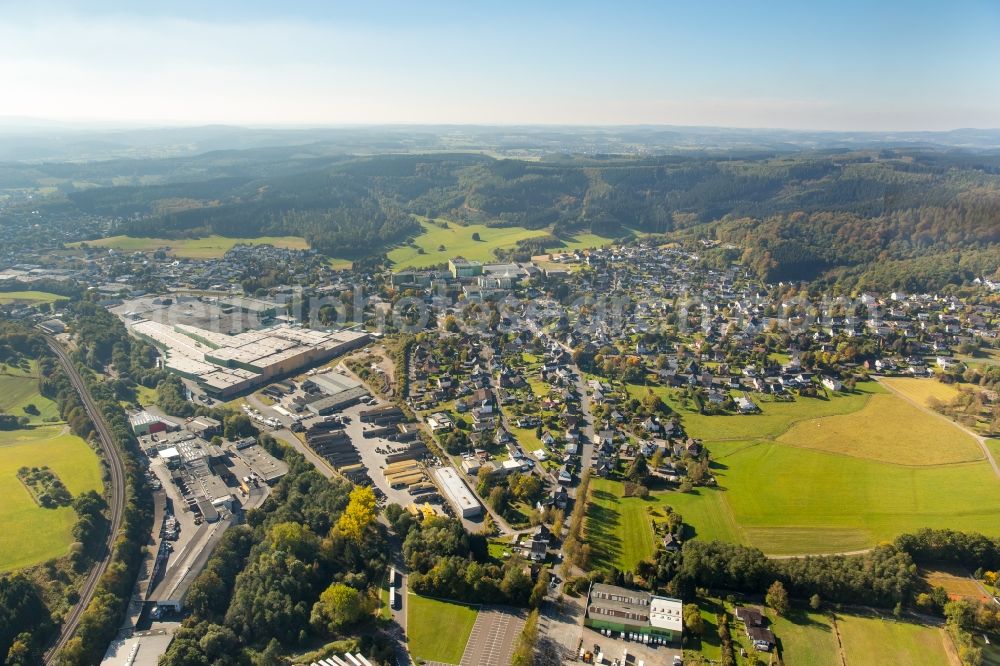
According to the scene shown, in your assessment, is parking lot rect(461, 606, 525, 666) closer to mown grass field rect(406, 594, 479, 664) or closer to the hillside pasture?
mown grass field rect(406, 594, 479, 664)

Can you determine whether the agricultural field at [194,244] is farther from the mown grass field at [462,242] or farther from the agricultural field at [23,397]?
the agricultural field at [23,397]

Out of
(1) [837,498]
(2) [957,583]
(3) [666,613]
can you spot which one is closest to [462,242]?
(1) [837,498]

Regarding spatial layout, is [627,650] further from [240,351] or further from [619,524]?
[240,351]

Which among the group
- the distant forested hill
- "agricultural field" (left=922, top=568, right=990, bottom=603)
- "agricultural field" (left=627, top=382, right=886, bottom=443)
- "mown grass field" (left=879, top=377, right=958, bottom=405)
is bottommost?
"agricultural field" (left=922, top=568, right=990, bottom=603)

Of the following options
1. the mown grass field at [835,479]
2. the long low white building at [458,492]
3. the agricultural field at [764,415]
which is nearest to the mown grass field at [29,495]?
the long low white building at [458,492]

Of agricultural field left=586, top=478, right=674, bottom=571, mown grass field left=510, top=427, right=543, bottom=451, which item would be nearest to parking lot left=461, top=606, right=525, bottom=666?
agricultural field left=586, top=478, right=674, bottom=571

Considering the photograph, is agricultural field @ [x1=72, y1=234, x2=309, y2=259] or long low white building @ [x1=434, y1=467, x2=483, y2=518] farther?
agricultural field @ [x1=72, y1=234, x2=309, y2=259]
